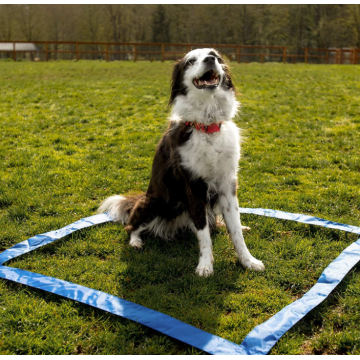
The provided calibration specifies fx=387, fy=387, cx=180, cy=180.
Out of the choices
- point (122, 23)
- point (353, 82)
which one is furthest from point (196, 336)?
point (122, 23)

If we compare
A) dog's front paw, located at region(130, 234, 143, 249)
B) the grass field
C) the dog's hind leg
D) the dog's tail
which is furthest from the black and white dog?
the dog's tail

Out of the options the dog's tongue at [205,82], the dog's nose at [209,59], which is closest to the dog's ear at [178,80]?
the dog's tongue at [205,82]

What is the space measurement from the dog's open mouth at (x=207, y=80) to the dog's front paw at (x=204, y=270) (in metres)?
1.48

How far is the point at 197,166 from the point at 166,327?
1.32 metres

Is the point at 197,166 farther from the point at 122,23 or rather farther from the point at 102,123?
the point at 122,23

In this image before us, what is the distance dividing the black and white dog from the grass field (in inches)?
12.0

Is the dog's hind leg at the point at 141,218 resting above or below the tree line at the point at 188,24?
below

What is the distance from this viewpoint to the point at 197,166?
322cm

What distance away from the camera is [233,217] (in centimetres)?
338

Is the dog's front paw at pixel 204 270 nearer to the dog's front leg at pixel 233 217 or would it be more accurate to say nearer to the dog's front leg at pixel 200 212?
the dog's front leg at pixel 200 212

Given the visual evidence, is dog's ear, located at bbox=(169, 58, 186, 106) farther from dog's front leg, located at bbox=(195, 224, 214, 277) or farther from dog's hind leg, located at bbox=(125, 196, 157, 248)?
dog's front leg, located at bbox=(195, 224, 214, 277)

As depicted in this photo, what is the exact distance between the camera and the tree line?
1663 inches

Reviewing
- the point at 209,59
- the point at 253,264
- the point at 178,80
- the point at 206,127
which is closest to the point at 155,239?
the point at 253,264

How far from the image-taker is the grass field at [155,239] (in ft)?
8.22
